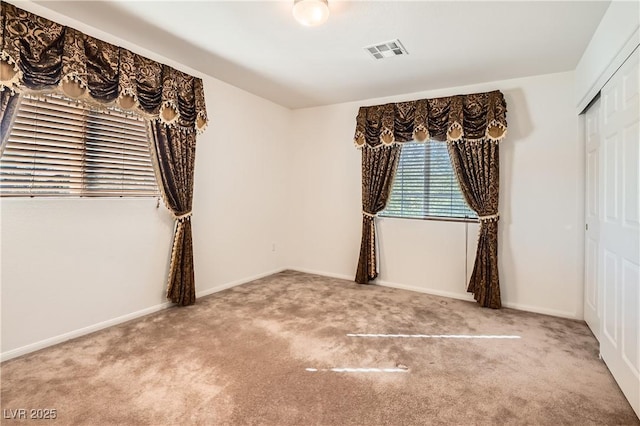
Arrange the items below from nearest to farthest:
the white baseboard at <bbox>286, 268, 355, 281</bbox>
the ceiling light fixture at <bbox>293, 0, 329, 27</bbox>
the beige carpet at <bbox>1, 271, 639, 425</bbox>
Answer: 1. the beige carpet at <bbox>1, 271, 639, 425</bbox>
2. the ceiling light fixture at <bbox>293, 0, 329, 27</bbox>
3. the white baseboard at <bbox>286, 268, 355, 281</bbox>

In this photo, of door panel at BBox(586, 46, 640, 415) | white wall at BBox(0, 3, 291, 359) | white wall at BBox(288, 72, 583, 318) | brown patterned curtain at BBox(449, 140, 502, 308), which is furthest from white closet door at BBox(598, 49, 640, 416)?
white wall at BBox(0, 3, 291, 359)

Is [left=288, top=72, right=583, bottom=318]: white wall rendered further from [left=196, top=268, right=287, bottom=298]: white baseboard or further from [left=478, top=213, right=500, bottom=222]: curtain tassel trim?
[left=196, top=268, right=287, bottom=298]: white baseboard

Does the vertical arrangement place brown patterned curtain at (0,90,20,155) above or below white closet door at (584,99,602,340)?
above

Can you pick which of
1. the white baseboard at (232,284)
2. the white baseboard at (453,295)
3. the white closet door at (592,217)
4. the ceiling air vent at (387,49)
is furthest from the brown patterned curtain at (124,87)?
the white closet door at (592,217)

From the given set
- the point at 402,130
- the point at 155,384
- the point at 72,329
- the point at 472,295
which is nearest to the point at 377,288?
the point at 472,295

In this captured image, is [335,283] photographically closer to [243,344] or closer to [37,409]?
[243,344]

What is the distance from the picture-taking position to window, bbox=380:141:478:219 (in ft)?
12.4

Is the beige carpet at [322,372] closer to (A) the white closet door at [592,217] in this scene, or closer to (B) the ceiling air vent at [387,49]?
(A) the white closet door at [592,217]

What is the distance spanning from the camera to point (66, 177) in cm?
248

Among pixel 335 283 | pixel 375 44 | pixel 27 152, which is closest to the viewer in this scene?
pixel 27 152

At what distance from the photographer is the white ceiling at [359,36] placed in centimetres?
223

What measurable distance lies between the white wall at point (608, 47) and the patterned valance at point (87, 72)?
3432mm

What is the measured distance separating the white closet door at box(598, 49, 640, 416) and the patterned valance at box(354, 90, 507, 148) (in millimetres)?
1089

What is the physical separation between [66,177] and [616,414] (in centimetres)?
400
